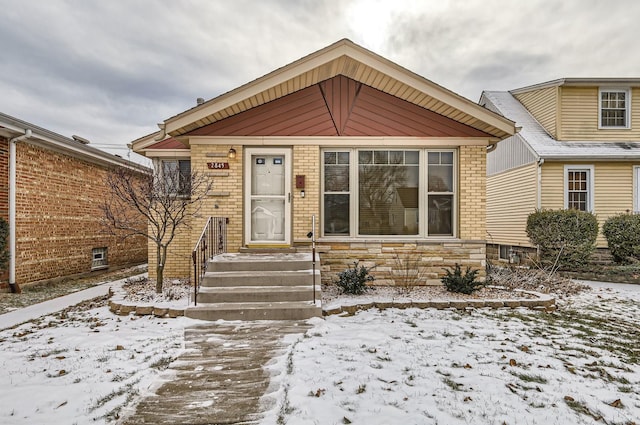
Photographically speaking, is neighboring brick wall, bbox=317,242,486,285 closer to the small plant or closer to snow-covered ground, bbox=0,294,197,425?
the small plant

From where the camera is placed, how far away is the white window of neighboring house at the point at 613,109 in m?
11.5

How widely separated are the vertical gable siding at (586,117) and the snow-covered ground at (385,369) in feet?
30.4

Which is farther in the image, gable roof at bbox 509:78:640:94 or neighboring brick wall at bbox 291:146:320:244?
gable roof at bbox 509:78:640:94

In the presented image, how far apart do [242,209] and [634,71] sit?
88.5ft

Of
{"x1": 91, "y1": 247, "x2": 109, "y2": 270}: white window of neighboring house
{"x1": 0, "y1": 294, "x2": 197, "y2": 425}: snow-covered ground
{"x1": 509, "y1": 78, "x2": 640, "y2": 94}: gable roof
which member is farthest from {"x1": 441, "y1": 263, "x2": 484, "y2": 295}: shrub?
{"x1": 91, "y1": 247, "x2": 109, "y2": 270}: white window of neighboring house

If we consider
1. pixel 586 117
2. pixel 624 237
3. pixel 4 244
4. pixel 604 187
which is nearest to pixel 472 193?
pixel 624 237

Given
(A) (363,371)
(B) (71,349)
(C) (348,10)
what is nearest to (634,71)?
(C) (348,10)

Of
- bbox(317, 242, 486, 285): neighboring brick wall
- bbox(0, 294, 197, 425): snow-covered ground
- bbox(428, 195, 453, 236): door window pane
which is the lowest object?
bbox(0, 294, 197, 425): snow-covered ground

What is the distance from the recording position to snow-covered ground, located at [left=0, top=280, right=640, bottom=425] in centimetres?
234

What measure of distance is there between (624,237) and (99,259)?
16037 mm

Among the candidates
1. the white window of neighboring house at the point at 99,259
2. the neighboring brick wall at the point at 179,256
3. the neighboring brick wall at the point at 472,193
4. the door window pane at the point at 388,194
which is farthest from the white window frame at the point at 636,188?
the white window of neighboring house at the point at 99,259

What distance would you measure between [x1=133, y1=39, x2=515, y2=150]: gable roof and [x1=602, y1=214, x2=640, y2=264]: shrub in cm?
621

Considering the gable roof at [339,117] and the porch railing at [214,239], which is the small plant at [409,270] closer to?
the gable roof at [339,117]

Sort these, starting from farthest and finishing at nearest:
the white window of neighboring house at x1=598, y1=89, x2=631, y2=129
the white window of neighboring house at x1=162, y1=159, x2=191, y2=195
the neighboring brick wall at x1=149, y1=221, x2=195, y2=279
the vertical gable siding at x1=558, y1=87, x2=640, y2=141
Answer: the white window of neighboring house at x1=598, y1=89, x2=631, y2=129, the vertical gable siding at x1=558, y1=87, x2=640, y2=141, the neighboring brick wall at x1=149, y1=221, x2=195, y2=279, the white window of neighboring house at x1=162, y1=159, x2=191, y2=195
